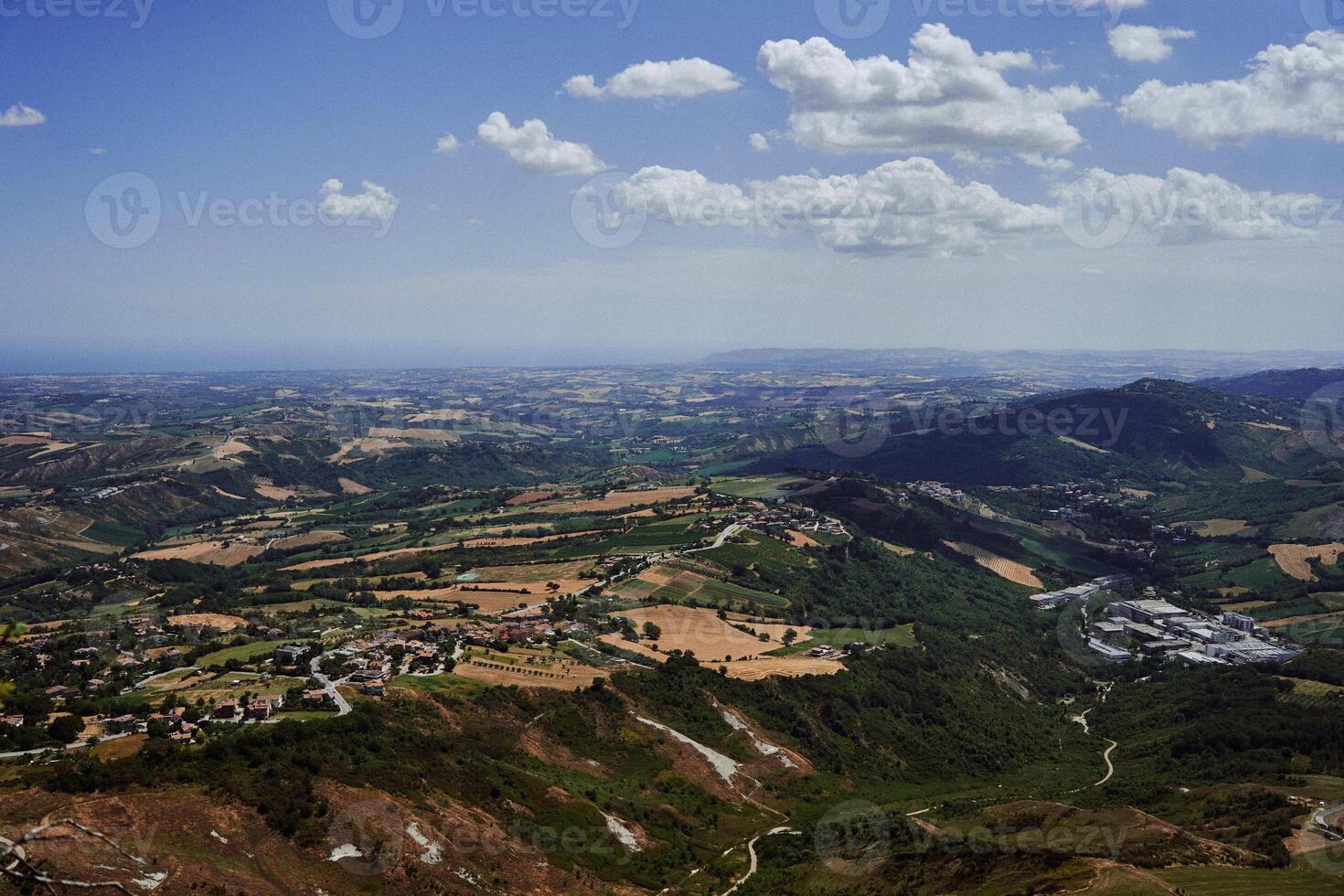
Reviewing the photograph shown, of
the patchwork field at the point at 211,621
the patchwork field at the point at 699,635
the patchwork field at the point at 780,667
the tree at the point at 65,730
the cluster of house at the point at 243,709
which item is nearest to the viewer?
the tree at the point at 65,730

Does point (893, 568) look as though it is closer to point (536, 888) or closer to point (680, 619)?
point (680, 619)

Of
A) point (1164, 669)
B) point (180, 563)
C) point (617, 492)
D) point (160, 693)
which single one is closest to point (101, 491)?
point (180, 563)

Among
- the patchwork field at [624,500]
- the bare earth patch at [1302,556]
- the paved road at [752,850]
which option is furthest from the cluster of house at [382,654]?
the bare earth patch at [1302,556]

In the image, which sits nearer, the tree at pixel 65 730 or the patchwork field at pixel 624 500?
the tree at pixel 65 730

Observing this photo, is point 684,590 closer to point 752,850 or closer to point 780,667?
point 780,667

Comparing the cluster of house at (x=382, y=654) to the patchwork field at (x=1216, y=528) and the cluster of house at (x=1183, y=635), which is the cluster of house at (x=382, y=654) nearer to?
the cluster of house at (x=1183, y=635)

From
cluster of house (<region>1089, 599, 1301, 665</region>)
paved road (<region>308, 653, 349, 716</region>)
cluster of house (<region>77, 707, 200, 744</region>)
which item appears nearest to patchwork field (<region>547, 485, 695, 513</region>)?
cluster of house (<region>1089, 599, 1301, 665</region>)

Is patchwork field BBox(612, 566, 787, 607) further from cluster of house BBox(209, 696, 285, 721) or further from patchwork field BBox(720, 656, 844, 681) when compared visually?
cluster of house BBox(209, 696, 285, 721)
